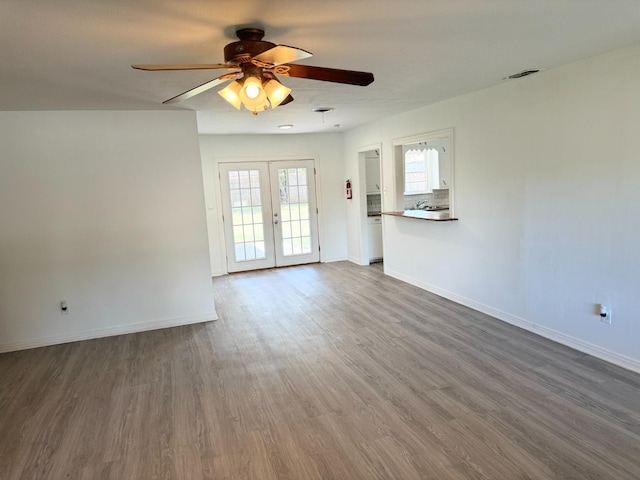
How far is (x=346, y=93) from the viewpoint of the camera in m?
4.02

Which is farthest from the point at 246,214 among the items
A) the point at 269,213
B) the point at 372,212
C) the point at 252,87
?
the point at 252,87

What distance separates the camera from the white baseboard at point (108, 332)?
13.9 ft

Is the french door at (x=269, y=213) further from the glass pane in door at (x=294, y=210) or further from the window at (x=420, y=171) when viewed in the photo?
the window at (x=420, y=171)

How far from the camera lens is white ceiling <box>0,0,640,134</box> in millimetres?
1950

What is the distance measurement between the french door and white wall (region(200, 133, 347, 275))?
0.40ft

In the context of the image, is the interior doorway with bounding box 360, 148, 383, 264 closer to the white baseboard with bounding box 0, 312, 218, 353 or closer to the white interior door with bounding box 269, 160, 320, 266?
the white interior door with bounding box 269, 160, 320, 266

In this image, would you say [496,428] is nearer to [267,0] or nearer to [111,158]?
[267,0]

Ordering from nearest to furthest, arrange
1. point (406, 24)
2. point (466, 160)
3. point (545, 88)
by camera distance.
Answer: point (406, 24) < point (545, 88) < point (466, 160)

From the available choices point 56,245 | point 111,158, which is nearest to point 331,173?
point 111,158

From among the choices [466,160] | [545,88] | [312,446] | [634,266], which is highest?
[545,88]

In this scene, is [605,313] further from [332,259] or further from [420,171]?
[332,259]

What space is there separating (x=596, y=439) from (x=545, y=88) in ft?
9.15

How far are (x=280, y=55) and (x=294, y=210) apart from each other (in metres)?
5.57

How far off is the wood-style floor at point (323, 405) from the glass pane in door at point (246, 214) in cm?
291
